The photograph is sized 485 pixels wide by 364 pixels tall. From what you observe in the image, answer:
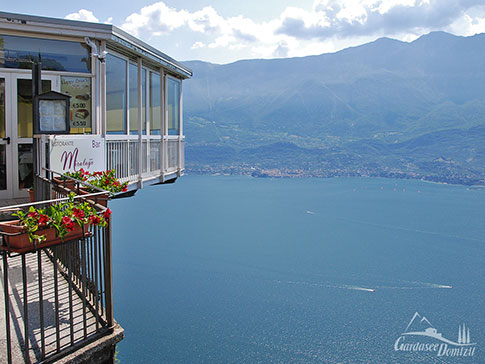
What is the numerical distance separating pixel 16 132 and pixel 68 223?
4.85m

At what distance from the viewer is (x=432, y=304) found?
53.2 meters

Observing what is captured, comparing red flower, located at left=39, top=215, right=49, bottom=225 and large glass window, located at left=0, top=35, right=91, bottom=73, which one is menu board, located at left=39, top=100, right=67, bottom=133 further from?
red flower, located at left=39, top=215, right=49, bottom=225

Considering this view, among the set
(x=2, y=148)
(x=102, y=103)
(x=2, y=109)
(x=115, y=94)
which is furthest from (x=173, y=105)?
(x=2, y=148)

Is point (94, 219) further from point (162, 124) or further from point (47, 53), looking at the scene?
point (162, 124)

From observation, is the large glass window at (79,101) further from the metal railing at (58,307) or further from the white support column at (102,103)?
the metal railing at (58,307)

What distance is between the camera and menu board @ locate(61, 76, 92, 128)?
7.45m

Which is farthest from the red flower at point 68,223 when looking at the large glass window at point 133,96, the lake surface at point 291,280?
the lake surface at point 291,280

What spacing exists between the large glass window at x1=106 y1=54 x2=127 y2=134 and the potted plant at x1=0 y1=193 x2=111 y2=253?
16.5ft

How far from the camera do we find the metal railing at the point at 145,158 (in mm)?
8320

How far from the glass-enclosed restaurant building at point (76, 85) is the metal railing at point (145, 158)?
0.8 inches

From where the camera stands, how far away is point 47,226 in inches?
121

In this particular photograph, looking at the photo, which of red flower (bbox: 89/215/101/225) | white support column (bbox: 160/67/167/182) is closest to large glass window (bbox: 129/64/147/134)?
white support column (bbox: 160/67/167/182)

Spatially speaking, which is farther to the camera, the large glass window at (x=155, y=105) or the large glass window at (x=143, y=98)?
the large glass window at (x=155, y=105)

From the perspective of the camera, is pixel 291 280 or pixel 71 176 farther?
pixel 291 280
